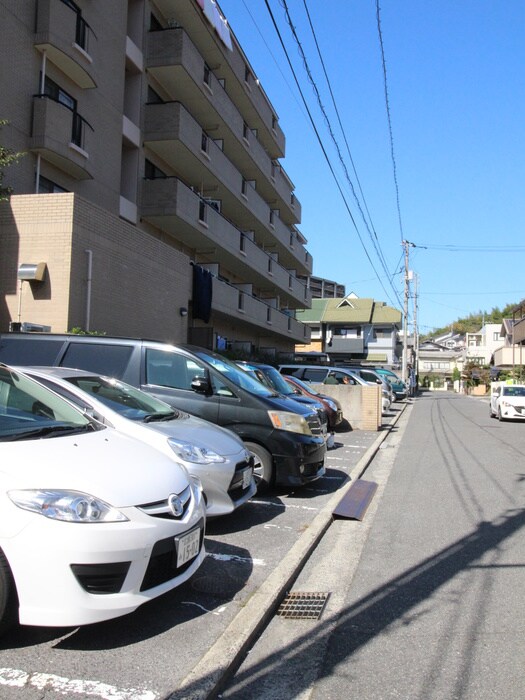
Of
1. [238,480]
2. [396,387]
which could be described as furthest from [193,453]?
[396,387]

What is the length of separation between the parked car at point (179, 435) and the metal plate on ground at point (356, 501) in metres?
1.51

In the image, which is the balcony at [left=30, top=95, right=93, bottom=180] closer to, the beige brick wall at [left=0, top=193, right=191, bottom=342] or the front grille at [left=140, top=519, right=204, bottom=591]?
the beige brick wall at [left=0, top=193, right=191, bottom=342]

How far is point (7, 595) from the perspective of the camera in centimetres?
317

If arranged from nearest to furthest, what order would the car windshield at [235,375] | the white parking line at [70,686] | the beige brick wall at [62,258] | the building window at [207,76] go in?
1. the white parking line at [70,686]
2. the car windshield at [235,375]
3. the beige brick wall at [62,258]
4. the building window at [207,76]

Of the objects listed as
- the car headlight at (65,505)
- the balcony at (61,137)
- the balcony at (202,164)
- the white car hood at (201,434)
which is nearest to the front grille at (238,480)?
the white car hood at (201,434)

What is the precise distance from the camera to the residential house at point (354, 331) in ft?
190

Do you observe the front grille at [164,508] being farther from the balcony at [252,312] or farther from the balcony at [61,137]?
the balcony at [252,312]

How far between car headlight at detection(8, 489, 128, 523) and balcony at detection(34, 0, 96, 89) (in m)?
14.1

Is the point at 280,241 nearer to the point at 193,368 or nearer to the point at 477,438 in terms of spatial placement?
the point at 477,438

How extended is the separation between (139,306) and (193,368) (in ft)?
Answer: 23.4

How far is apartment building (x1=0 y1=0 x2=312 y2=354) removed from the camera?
1177cm

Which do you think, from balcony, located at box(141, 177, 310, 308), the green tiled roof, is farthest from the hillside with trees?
balcony, located at box(141, 177, 310, 308)

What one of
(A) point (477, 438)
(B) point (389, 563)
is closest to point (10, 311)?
(B) point (389, 563)

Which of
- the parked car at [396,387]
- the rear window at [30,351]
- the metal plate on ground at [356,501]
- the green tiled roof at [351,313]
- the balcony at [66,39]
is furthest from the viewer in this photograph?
the green tiled roof at [351,313]
